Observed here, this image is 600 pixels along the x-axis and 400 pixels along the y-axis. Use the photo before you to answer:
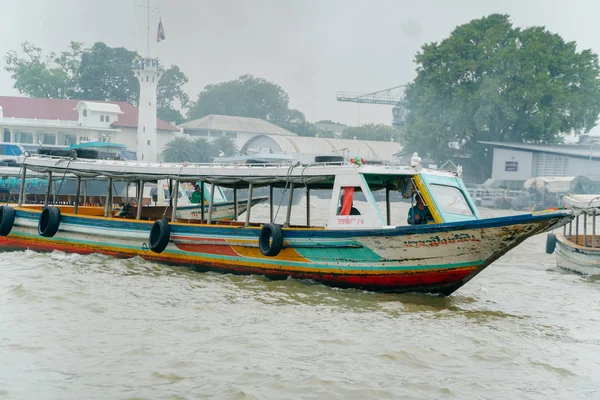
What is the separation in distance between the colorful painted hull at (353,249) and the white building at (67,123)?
145 ft

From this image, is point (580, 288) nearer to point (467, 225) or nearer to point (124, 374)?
point (467, 225)

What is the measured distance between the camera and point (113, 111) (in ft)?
204

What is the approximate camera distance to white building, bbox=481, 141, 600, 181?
49.2m

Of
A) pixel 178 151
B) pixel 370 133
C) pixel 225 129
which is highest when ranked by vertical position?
pixel 370 133

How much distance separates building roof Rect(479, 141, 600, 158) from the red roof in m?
27.7

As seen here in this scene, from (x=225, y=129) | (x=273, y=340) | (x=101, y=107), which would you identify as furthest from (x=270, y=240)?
(x=225, y=129)

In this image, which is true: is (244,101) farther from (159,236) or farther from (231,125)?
(159,236)

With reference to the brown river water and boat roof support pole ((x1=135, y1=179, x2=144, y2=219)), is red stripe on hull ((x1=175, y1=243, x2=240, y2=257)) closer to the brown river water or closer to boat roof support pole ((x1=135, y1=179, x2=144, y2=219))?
the brown river water

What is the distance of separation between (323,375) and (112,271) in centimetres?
681

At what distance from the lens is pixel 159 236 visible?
14.5 meters

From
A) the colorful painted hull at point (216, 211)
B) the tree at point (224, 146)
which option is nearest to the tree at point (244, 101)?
the tree at point (224, 146)

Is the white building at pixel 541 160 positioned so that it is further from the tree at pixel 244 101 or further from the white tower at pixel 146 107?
the tree at pixel 244 101

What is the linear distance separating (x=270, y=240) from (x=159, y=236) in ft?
8.02

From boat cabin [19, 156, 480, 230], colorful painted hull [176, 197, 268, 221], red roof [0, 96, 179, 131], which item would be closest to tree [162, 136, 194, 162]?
red roof [0, 96, 179, 131]
